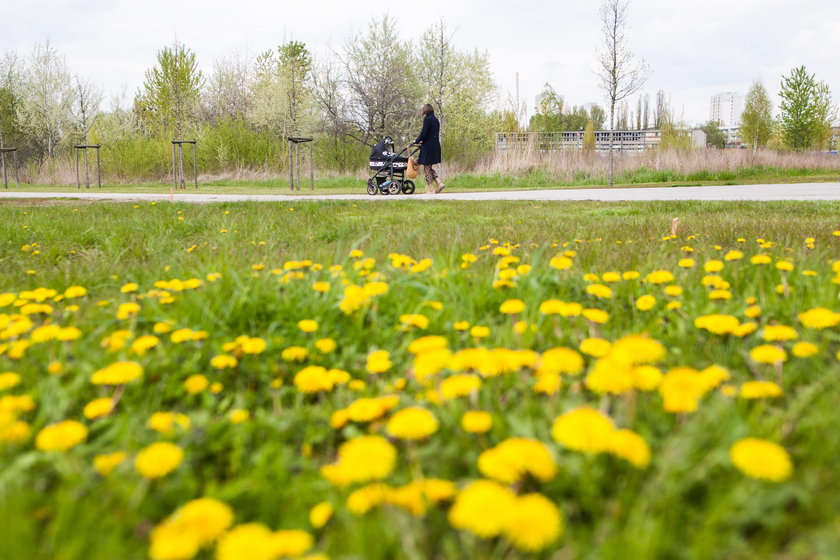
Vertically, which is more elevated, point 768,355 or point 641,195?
point 641,195

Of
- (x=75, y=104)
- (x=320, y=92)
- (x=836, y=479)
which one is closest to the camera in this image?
(x=836, y=479)

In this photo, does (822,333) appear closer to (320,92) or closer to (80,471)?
(80,471)

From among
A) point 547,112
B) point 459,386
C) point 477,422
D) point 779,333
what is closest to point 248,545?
point 477,422

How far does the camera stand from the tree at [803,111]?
1296 inches

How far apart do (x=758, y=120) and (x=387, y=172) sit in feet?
115

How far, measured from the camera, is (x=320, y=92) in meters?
30.8

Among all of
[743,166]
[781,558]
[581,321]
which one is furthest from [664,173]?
[781,558]

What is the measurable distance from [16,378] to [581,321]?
5.26ft

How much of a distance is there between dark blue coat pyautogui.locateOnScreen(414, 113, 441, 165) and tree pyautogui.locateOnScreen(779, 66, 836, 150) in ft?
95.6

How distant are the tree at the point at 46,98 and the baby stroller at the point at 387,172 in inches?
1077

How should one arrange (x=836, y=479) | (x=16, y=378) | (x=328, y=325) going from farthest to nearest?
(x=328, y=325) → (x=16, y=378) → (x=836, y=479)

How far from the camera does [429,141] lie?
13.4 m

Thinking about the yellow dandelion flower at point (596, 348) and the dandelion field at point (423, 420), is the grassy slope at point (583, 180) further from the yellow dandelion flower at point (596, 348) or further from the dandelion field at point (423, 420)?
the yellow dandelion flower at point (596, 348)

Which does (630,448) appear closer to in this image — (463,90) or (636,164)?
(636,164)
